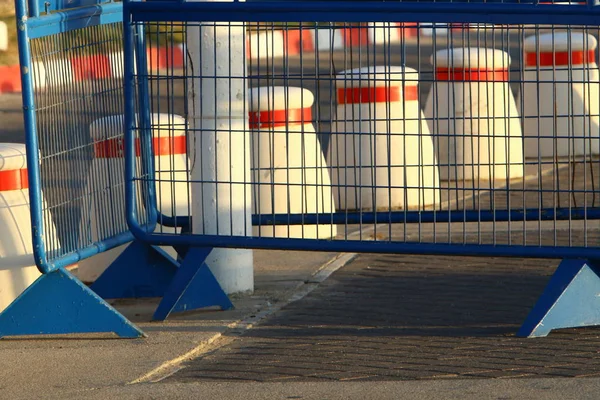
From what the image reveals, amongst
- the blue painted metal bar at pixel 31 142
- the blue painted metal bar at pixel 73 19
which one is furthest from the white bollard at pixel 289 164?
the blue painted metal bar at pixel 31 142

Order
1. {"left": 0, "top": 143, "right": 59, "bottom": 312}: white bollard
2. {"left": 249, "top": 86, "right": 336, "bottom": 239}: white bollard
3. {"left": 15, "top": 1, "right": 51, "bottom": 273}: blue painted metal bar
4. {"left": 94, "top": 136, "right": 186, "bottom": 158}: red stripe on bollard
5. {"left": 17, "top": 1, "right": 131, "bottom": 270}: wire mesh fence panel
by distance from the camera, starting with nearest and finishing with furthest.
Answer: {"left": 15, "top": 1, "right": 51, "bottom": 273}: blue painted metal bar, {"left": 17, "top": 1, "right": 131, "bottom": 270}: wire mesh fence panel, {"left": 0, "top": 143, "right": 59, "bottom": 312}: white bollard, {"left": 94, "top": 136, "right": 186, "bottom": 158}: red stripe on bollard, {"left": 249, "top": 86, "right": 336, "bottom": 239}: white bollard

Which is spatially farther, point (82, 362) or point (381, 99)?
point (381, 99)

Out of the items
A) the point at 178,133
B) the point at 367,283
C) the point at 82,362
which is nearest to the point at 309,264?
the point at 367,283

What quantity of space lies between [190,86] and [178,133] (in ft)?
2.07

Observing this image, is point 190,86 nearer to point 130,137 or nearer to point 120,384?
point 130,137

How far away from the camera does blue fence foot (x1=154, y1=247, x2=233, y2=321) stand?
18.2 ft

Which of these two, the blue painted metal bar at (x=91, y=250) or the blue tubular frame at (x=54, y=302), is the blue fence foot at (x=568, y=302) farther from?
the blue painted metal bar at (x=91, y=250)

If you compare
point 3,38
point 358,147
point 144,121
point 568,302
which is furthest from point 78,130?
point 3,38

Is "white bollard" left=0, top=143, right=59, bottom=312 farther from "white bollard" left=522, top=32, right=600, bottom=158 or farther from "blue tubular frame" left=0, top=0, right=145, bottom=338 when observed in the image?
"white bollard" left=522, top=32, right=600, bottom=158

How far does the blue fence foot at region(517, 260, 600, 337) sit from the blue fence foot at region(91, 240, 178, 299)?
6.12 ft

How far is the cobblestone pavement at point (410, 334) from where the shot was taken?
466 centimetres

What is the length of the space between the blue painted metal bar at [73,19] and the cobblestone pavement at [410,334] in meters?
1.53

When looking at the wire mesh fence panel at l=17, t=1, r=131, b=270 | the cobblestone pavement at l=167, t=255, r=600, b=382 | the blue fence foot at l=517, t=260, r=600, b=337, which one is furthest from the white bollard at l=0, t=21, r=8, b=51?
the blue fence foot at l=517, t=260, r=600, b=337

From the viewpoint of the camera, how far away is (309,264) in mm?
6648
